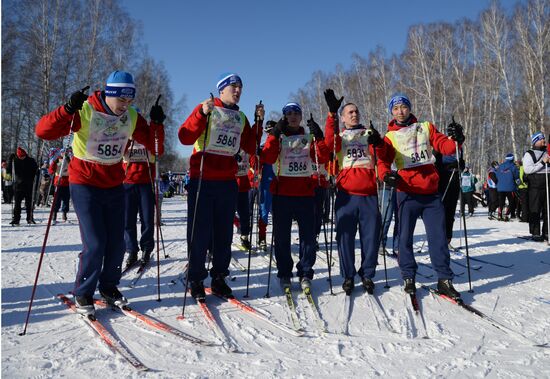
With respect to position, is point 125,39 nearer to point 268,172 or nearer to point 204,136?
point 268,172

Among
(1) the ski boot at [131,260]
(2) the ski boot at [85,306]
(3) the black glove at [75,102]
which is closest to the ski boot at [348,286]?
(2) the ski boot at [85,306]

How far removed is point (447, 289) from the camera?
3826mm

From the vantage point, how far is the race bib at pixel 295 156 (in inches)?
163

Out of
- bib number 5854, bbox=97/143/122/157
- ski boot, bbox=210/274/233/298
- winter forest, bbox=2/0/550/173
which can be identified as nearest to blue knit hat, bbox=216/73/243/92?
bib number 5854, bbox=97/143/122/157

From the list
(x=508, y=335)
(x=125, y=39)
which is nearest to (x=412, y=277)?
(x=508, y=335)

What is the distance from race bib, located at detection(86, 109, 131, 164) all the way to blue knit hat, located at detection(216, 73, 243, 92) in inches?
38.8

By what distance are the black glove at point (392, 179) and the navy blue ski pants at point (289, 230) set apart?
839mm

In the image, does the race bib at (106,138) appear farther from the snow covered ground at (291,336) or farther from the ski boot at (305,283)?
the ski boot at (305,283)

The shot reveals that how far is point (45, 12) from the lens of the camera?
60.2 feet

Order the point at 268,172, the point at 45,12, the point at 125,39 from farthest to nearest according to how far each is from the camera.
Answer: the point at 125,39
the point at 45,12
the point at 268,172

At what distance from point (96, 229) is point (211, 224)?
103 centimetres

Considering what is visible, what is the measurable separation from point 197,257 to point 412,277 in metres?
2.23

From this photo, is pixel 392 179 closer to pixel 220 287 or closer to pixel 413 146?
pixel 413 146

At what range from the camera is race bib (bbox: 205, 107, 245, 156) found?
144 inches
